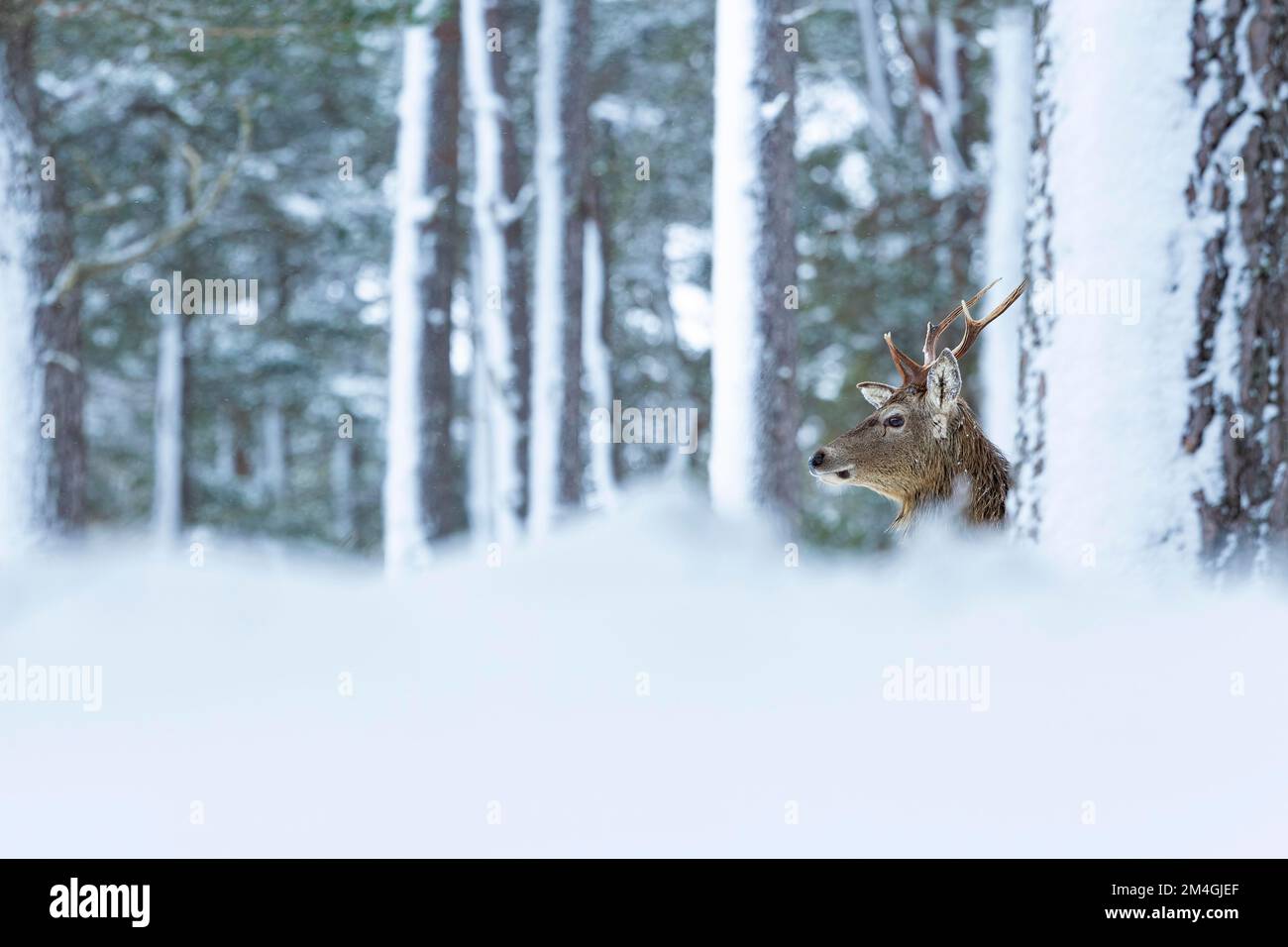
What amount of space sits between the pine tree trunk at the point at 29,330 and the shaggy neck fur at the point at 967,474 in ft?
24.4

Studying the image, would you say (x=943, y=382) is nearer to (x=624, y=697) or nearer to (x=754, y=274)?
(x=624, y=697)

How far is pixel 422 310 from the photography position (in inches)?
381

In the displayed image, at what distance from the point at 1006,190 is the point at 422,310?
17.6 feet

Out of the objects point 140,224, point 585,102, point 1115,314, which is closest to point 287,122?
point 140,224

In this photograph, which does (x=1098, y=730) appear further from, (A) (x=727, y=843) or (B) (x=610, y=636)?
(B) (x=610, y=636)

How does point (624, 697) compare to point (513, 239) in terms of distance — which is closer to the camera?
point (624, 697)

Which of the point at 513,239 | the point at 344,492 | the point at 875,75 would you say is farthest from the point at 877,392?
the point at 344,492

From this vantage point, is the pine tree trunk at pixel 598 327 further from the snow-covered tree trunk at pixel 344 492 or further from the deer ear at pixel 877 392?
the snow-covered tree trunk at pixel 344 492

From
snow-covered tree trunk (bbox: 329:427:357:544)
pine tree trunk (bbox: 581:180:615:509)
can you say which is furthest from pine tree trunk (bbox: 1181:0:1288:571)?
snow-covered tree trunk (bbox: 329:427:357:544)

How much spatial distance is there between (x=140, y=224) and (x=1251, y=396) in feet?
58.2

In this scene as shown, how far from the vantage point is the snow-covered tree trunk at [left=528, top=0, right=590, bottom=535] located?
10367 millimetres

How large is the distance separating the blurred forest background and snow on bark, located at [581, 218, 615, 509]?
0.08 m

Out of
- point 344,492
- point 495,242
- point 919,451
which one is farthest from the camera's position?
point 344,492

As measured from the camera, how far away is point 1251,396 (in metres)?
2.81
